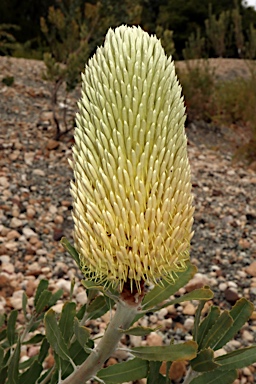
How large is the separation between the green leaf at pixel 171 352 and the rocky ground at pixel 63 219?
163 cm

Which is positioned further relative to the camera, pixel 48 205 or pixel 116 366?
pixel 48 205

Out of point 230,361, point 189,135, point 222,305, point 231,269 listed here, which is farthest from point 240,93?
point 230,361

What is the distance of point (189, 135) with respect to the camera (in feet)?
19.7

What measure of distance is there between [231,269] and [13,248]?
1.50 m

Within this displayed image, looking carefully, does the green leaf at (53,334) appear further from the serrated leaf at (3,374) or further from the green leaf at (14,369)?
the serrated leaf at (3,374)

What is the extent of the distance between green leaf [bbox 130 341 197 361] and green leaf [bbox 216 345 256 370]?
20 centimetres

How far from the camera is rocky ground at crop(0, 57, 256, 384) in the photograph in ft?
10.2

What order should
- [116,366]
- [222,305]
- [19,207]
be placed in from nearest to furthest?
[116,366]
[222,305]
[19,207]

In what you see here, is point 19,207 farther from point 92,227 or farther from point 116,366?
point 92,227

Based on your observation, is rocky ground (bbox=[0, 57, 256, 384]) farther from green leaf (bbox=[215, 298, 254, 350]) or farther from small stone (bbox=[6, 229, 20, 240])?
green leaf (bbox=[215, 298, 254, 350])

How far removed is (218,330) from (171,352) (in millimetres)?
207

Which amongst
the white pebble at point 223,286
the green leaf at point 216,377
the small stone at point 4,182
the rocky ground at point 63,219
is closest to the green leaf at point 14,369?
the green leaf at point 216,377

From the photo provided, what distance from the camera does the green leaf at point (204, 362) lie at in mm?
1157

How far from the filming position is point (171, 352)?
106 cm
